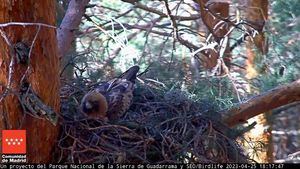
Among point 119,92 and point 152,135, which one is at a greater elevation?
point 119,92

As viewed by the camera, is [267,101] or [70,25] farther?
[70,25]

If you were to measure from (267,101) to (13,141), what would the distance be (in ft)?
3.65

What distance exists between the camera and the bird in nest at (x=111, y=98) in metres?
2.47

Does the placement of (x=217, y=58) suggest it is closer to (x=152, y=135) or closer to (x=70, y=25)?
(x=70, y=25)

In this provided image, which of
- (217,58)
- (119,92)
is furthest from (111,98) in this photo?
(217,58)

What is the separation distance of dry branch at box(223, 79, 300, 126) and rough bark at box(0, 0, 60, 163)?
83cm

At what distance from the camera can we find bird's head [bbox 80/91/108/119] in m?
2.43

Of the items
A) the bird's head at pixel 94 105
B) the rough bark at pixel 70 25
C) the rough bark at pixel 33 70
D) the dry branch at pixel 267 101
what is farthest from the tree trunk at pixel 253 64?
the rough bark at pixel 33 70

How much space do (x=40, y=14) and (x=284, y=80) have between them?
69.7 inches

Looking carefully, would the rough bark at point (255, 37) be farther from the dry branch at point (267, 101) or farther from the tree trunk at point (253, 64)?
the dry branch at point (267, 101)

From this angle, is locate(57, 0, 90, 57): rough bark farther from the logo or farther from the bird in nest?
the logo

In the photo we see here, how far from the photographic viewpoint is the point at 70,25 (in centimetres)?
282

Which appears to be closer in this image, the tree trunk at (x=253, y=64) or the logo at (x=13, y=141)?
the logo at (x=13, y=141)

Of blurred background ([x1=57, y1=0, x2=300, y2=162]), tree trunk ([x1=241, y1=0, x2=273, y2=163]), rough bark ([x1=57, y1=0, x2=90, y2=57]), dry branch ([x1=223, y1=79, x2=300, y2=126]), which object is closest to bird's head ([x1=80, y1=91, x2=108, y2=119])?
blurred background ([x1=57, y1=0, x2=300, y2=162])
